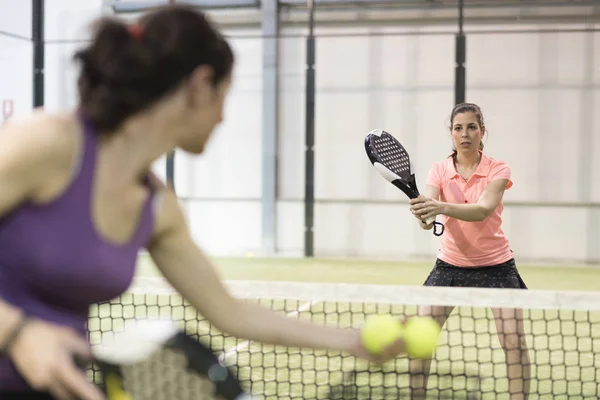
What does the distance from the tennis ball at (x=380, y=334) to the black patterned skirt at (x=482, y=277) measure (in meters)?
2.03

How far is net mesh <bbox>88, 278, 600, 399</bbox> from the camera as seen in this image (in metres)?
2.76

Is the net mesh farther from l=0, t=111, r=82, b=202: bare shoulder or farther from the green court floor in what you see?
the green court floor

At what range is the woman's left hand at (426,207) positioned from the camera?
10.8 feet

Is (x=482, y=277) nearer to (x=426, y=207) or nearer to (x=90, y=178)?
(x=426, y=207)

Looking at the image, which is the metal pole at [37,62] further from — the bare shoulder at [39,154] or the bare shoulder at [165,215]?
the bare shoulder at [39,154]

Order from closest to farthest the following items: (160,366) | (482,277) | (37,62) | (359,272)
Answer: (160,366), (482,277), (359,272), (37,62)

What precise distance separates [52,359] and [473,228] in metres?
2.56

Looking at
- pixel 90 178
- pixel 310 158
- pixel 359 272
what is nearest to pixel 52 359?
pixel 90 178

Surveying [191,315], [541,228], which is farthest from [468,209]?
[541,228]

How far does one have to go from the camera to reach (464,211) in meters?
3.26

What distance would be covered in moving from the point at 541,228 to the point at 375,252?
2.17 metres

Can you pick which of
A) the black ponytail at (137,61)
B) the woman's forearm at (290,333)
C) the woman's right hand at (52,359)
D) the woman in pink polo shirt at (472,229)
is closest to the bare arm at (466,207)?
the woman in pink polo shirt at (472,229)

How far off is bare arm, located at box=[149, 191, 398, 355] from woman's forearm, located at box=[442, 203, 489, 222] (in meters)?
1.82

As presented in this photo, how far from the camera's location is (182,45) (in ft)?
3.87
